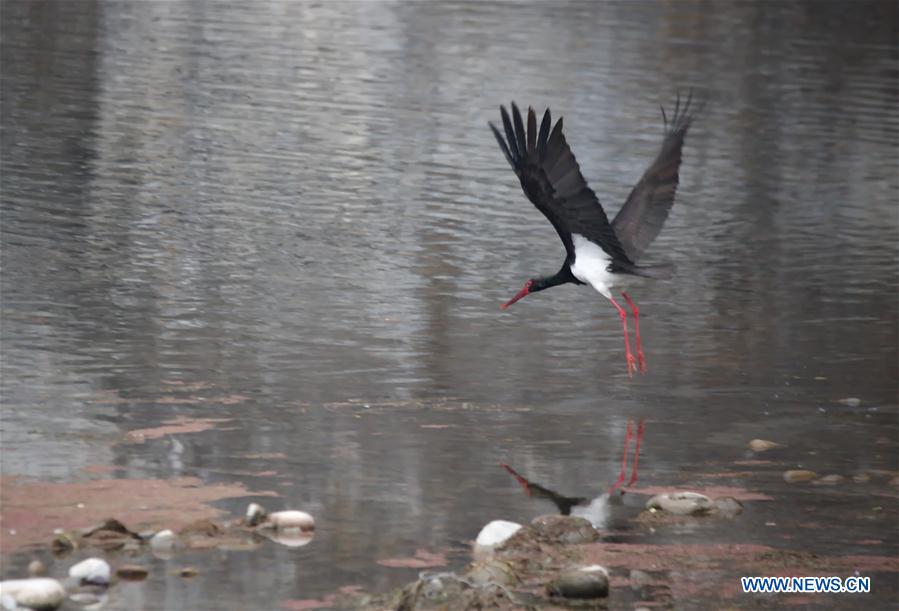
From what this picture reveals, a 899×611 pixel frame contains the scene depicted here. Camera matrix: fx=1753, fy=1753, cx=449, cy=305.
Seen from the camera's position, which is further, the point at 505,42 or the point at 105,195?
the point at 505,42

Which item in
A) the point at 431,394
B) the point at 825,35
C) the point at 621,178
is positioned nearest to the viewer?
the point at 431,394

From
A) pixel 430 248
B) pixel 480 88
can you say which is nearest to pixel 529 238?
pixel 430 248

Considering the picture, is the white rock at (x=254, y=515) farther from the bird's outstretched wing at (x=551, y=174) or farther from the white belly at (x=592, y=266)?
the white belly at (x=592, y=266)

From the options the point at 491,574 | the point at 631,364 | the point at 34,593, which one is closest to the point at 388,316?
the point at 631,364

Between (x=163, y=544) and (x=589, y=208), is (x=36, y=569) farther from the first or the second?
(x=589, y=208)

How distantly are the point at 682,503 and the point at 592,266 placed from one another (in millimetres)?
2809

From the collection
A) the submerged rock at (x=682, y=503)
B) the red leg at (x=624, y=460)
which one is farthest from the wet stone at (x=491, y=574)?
the red leg at (x=624, y=460)

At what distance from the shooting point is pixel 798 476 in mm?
9742

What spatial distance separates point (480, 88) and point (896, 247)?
34.1ft

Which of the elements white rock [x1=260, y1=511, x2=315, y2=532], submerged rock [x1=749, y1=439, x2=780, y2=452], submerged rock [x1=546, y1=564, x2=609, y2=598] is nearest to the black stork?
submerged rock [x1=749, y1=439, x2=780, y2=452]

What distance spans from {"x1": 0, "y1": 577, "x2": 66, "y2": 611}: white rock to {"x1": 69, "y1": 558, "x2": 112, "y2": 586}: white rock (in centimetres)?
24

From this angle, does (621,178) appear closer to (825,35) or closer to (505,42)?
(505,42)

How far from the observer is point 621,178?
65.0 ft

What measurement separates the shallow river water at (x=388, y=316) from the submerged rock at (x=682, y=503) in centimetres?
19
